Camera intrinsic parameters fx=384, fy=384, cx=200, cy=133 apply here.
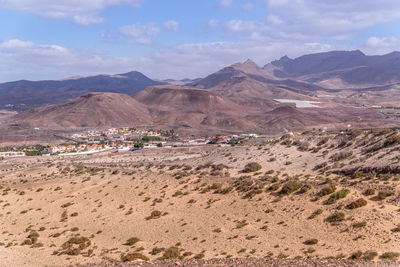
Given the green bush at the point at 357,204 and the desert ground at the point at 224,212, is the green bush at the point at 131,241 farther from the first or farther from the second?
the green bush at the point at 357,204

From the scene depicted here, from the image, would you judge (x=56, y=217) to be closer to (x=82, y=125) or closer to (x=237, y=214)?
(x=237, y=214)

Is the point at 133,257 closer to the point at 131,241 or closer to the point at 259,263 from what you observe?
the point at 131,241

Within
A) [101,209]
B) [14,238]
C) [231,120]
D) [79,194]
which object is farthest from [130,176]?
[231,120]

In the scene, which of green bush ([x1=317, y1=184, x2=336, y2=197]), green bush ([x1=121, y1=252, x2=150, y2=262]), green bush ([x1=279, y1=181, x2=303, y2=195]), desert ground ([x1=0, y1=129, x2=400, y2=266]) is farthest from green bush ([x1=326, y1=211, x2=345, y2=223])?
green bush ([x1=121, y1=252, x2=150, y2=262])

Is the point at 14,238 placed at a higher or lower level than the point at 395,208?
lower

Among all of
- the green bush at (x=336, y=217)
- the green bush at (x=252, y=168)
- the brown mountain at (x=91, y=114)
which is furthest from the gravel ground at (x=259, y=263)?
the brown mountain at (x=91, y=114)
